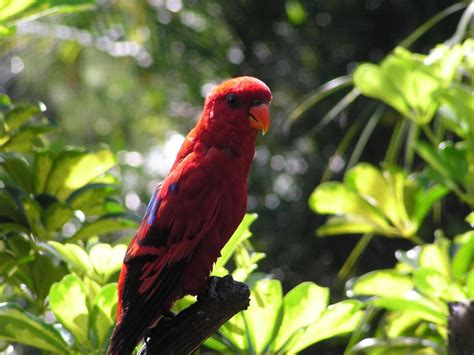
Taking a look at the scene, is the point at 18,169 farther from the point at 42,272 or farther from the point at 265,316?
the point at 265,316

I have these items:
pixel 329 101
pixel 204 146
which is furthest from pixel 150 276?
pixel 329 101

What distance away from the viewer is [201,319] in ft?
3.69

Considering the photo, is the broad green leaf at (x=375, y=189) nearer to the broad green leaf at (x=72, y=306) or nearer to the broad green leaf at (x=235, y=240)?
the broad green leaf at (x=235, y=240)

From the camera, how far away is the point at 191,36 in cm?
257

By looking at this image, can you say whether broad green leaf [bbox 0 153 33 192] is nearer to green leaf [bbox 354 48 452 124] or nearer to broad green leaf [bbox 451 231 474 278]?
green leaf [bbox 354 48 452 124]

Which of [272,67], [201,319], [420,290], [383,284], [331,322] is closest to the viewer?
[201,319]

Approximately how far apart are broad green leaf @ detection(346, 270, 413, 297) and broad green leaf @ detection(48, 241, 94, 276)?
456mm

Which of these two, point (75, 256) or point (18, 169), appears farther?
point (18, 169)

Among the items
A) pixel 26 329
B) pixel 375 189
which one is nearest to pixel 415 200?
pixel 375 189

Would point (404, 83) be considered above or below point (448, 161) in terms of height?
above

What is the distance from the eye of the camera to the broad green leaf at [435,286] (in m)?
1.30

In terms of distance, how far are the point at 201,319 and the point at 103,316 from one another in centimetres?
16

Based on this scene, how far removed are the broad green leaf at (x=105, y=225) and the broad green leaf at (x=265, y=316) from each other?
0.27 m

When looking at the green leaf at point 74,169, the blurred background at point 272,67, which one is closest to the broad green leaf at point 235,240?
the green leaf at point 74,169
